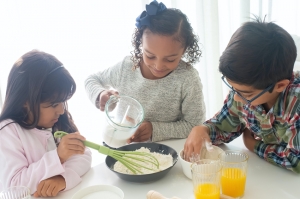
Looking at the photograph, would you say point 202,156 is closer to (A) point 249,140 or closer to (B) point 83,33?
(A) point 249,140

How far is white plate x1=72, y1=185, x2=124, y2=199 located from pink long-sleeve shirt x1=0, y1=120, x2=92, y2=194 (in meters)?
0.14

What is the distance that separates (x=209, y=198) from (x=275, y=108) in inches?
16.0

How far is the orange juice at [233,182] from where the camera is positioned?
3.18 ft

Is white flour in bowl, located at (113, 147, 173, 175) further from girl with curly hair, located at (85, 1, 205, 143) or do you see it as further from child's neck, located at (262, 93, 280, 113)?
child's neck, located at (262, 93, 280, 113)

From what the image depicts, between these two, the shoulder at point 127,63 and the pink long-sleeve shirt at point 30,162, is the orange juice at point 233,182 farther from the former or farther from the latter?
the shoulder at point 127,63

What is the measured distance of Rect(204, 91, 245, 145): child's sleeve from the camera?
131 centimetres

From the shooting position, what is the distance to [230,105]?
130cm

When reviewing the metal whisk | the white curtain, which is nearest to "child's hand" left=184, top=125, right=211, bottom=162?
the metal whisk

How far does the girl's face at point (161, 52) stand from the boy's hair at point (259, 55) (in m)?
0.36

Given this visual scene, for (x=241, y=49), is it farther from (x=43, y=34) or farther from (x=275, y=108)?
(x=43, y=34)

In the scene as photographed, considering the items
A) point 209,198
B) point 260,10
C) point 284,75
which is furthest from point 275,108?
point 260,10

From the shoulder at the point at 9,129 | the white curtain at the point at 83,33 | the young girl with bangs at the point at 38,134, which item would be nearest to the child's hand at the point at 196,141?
the young girl with bangs at the point at 38,134

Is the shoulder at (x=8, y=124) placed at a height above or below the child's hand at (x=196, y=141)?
above

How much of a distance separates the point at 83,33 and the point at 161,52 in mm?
672
